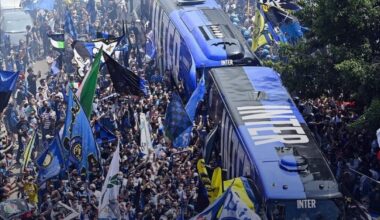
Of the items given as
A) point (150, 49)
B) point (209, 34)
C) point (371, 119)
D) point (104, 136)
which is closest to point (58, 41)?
point (150, 49)

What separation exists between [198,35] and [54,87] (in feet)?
21.1

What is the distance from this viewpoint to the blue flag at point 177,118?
78.1ft

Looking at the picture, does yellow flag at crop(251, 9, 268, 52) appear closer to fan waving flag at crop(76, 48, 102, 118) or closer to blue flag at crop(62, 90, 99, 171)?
fan waving flag at crop(76, 48, 102, 118)

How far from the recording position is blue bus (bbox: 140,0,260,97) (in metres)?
28.5

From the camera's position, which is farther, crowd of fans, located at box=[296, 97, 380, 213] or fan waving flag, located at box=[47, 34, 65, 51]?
fan waving flag, located at box=[47, 34, 65, 51]

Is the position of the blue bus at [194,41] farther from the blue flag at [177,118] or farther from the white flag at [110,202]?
the white flag at [110,202]

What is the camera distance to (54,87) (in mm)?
33156

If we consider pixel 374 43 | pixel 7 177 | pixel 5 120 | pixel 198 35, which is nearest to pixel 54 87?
pixel 5 120

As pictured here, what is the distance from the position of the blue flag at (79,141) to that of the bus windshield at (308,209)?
536 cm

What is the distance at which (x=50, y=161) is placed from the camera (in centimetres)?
2241

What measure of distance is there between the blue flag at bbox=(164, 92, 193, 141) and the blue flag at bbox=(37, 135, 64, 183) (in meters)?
3.12

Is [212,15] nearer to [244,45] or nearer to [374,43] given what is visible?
[244,45]

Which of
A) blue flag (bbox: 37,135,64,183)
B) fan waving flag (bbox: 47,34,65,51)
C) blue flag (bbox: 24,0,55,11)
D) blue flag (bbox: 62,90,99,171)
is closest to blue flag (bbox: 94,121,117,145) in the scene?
blue flag (bbox: 62,90,99,171)

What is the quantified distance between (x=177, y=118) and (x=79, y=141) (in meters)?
2.75
